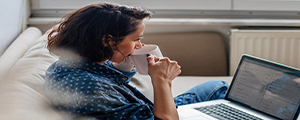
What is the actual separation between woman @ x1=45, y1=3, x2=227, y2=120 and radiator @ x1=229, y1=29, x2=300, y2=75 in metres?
1.12

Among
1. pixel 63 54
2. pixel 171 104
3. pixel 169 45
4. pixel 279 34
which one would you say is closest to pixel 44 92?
pixel 63 54

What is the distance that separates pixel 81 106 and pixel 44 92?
0.23m

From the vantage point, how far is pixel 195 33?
6.52 feet

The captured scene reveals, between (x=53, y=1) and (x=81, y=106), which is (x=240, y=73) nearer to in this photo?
(x=81, y=106)

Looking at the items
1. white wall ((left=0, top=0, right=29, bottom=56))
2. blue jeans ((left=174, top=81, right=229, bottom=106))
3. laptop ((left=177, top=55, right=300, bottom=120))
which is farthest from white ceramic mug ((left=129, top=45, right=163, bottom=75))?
white wall ((left=0, top=0, right=29, bottom=56))

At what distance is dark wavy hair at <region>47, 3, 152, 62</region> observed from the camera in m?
0.83

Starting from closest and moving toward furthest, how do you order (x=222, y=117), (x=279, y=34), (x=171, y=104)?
(x=171, y=104), (x=222, y=117), (x=279, y=34)

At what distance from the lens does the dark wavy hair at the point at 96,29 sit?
83cm

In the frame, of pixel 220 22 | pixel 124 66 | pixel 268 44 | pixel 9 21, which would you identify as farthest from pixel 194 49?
pixel 9 21

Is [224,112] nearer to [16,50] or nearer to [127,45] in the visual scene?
[127,45]

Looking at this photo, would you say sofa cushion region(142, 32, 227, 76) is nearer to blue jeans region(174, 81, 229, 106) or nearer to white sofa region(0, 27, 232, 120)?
white sofa region(0, 27, 232, 120)

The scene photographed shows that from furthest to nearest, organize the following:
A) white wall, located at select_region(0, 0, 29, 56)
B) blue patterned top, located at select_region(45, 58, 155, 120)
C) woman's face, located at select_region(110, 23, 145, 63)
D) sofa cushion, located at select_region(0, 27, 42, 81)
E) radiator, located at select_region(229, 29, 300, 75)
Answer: radiator, located at select_region(229, 29, 300, 75)
white wall, located at select_region(0, 0, 29, 56)
sofa cushion, located at select_region(0, 27, 42, 81)
woman's face, located at select_region(110, 23, 145, 63)
blue patterned top, located at select_region(45, 58, 155, 120)

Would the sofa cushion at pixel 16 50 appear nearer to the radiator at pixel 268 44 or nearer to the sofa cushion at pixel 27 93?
the sofa cushion at pixel 27 93

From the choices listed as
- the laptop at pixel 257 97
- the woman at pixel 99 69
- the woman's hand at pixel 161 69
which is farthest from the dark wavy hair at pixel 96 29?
the laptop at pixel 257 97
